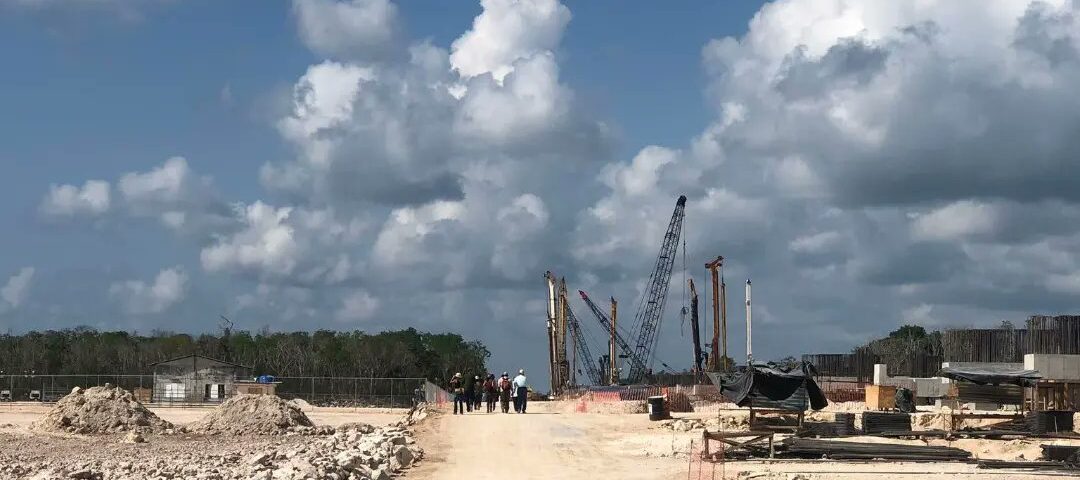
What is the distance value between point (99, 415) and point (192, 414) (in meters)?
21.2

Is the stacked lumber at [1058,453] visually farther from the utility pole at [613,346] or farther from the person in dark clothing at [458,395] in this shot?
the utility pole at [613,346]

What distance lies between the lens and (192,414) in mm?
63188

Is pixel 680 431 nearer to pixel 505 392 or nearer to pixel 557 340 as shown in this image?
pixel 505 392

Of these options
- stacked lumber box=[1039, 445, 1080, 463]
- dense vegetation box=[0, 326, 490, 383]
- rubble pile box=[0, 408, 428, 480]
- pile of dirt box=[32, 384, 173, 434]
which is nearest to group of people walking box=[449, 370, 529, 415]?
pile of dirt box=[32, 384, 173, 434]

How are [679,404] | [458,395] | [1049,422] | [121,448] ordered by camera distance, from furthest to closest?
[679,404]
[458,395]
[1049,422]
[121,448]

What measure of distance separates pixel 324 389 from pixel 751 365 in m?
47.7

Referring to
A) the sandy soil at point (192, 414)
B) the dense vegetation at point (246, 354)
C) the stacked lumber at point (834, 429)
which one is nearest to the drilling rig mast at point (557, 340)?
the dense vegetation at point (246, 354)

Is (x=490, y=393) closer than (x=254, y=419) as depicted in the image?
No

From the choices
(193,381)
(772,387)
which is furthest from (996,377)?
(193,381)

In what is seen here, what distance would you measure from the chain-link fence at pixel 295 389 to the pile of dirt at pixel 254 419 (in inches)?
1297

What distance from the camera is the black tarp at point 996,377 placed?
39.0 m

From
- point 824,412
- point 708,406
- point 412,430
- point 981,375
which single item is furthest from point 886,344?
point 412,430

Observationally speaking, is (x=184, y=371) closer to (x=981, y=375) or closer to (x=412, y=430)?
(x=412, y=430)

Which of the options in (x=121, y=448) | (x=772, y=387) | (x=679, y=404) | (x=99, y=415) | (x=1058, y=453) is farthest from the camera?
(x=679, y=404)
